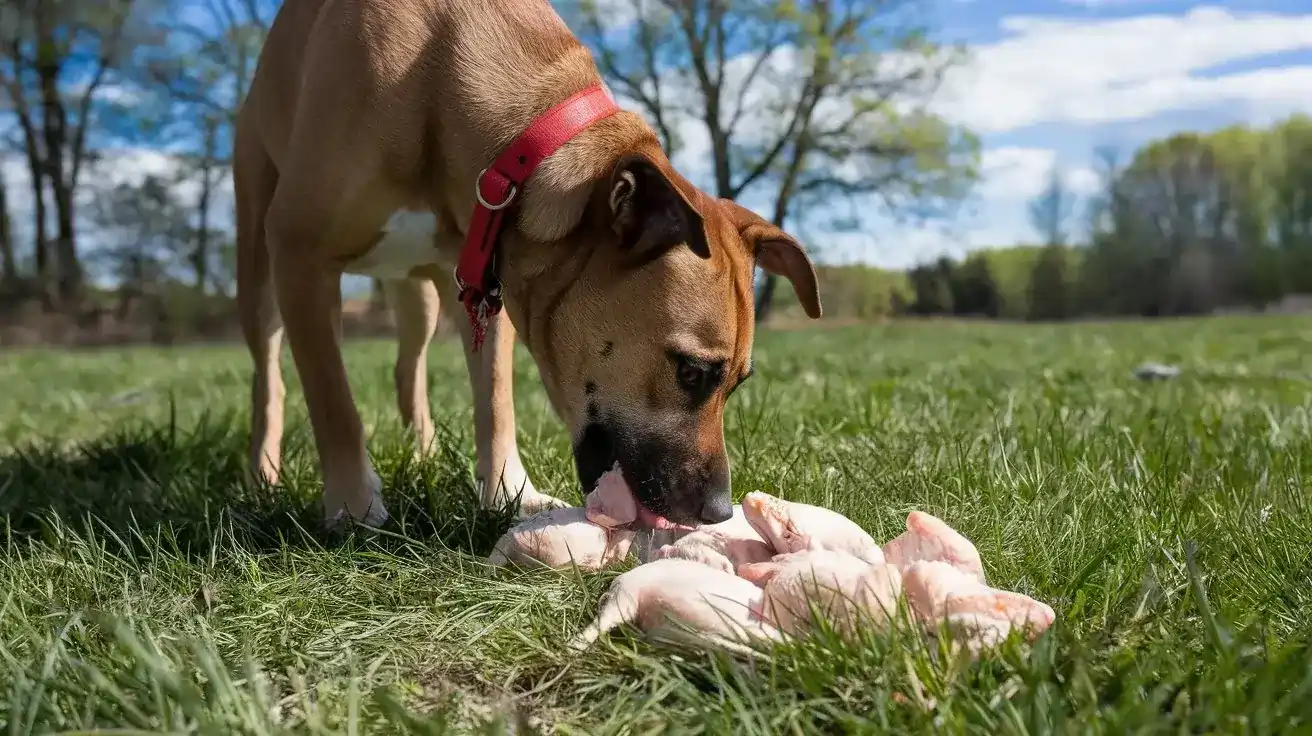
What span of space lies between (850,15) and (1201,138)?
25.7 metres

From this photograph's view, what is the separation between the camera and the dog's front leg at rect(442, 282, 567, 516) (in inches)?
137

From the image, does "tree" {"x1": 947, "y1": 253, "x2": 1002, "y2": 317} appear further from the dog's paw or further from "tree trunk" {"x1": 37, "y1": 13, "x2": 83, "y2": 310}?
the dog's paw

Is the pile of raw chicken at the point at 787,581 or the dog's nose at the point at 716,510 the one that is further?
the dog's nose at the point at 716,510

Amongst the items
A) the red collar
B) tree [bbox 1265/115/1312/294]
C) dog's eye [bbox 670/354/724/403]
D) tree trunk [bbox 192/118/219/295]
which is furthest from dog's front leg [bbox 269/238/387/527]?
tree [bbox 1265/115/1312/294]

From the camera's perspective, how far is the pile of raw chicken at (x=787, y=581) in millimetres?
1948

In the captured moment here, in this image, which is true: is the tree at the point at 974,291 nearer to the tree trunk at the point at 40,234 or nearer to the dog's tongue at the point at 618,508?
the tree trunk at the point at 40,234

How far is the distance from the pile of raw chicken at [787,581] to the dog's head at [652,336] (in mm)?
288

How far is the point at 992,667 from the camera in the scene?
183 centimetres

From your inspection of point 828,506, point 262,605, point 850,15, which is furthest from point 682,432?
point 850,15

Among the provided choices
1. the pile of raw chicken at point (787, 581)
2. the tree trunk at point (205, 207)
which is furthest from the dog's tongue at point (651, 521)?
the tree trunk at point (205, 207)

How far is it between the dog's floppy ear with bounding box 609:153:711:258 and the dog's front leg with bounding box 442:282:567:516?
0.92 meters

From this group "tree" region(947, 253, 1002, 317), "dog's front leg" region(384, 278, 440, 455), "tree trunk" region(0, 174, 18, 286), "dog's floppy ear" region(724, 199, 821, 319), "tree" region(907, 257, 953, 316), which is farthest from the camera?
"tree" region(947, 253, 1002, 317)

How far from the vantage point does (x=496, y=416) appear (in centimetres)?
372

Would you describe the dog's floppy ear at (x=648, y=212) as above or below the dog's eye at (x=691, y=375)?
above
